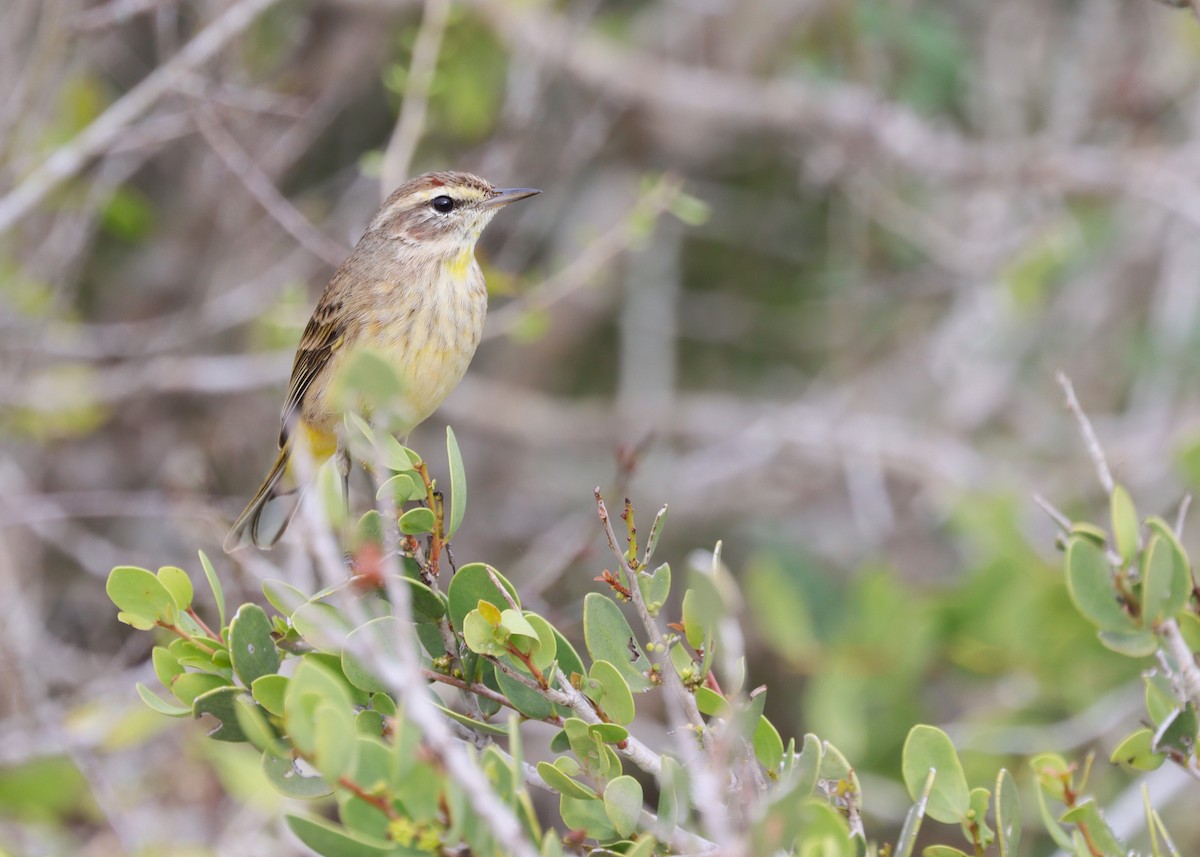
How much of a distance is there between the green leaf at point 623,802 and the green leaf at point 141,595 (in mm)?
895

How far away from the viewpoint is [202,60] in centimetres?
475

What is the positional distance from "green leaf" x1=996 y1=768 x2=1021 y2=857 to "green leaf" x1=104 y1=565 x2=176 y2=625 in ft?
4.79

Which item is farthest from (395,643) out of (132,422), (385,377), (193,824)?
(132,422)

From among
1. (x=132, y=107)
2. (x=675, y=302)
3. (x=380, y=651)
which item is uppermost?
(x=132, y=107)

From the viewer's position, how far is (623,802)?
2061 millimetres

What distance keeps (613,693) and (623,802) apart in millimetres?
209

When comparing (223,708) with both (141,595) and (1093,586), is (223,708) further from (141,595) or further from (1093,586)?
(1093,586)

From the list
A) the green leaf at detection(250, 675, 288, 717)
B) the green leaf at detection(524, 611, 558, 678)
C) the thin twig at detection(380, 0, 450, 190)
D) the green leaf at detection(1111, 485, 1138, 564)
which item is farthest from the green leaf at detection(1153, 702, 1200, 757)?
the thin twig at detection(380, 0, 450, 190)

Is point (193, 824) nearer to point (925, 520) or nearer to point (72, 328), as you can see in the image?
point (72, 328)

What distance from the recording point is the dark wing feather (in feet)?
15.4

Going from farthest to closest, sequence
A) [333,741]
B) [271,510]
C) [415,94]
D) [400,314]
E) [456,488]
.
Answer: [415,94] → [271,510] → [400,314] → [456,488] → [333,741]

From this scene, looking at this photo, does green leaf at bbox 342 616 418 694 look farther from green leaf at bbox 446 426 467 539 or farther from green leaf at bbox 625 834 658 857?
green leaf at bbox 625 834 658 857

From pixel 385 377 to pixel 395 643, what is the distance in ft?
1.54

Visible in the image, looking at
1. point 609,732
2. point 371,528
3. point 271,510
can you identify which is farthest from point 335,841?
point 271,510
